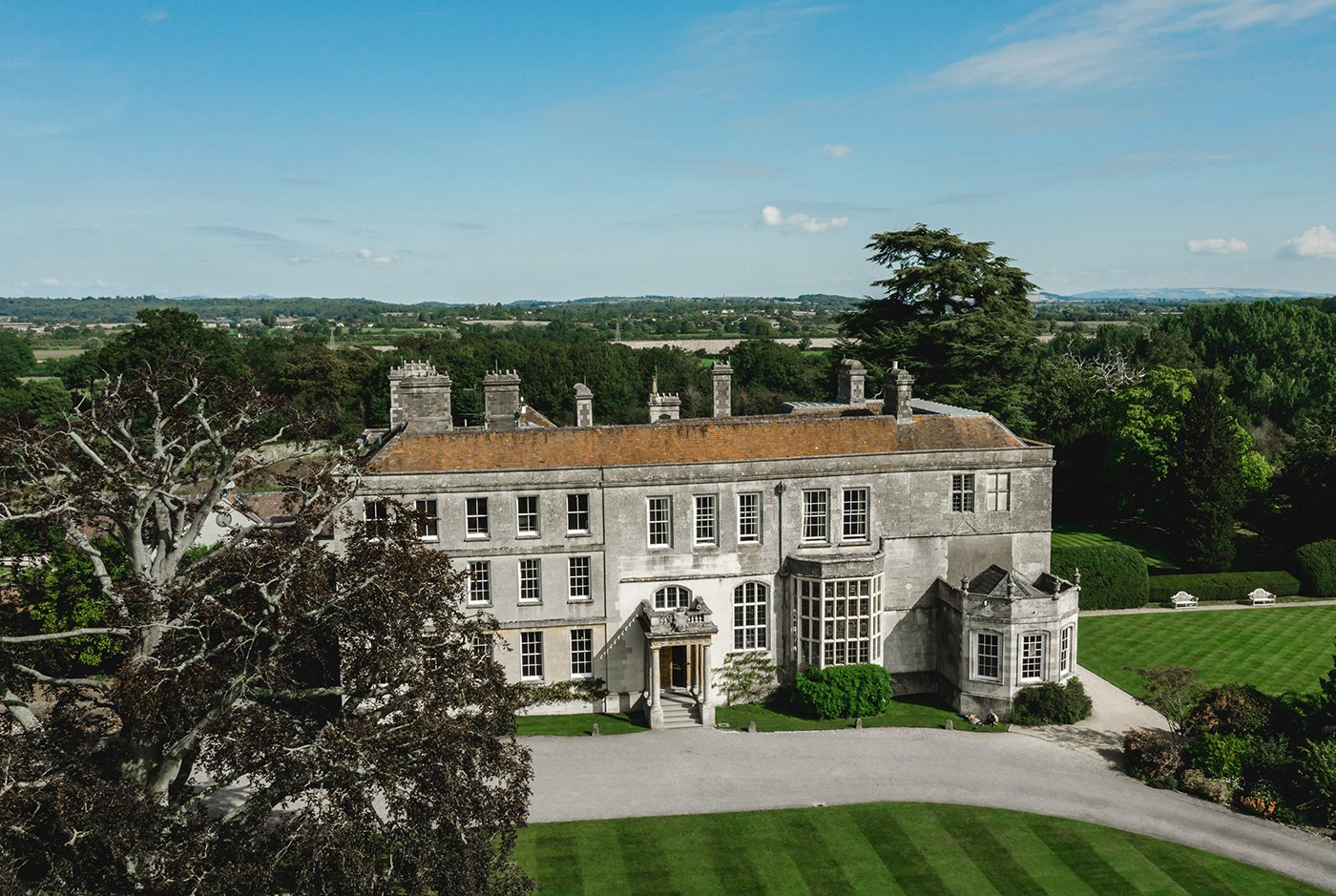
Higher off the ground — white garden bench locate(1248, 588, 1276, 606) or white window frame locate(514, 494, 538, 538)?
white window frame locate(514, 494, 538, 538)

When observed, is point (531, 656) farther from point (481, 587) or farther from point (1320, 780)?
point (1320, 780)

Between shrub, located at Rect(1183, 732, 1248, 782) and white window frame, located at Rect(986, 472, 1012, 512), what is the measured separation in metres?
9.16

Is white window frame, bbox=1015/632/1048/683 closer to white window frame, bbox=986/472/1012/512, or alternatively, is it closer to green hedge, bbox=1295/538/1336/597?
white window frame, bbox=986/472/1012/512

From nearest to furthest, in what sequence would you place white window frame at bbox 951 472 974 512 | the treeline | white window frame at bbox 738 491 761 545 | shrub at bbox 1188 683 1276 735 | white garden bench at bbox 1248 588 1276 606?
1. shrub at bbox 1188 683 1276 735
2. white window frame at bbox 738 491 761 545
3. white window frame at bbox 951 472 974 512
4. white garden bench at bbox 1248 588 1276 606
5. the treeline

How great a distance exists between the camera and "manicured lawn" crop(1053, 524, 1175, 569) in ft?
168

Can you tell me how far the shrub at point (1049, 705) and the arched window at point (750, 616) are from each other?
808 cm

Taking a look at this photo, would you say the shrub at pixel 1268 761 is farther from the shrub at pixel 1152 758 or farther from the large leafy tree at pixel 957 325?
the large leafy tree at pixel 957 325

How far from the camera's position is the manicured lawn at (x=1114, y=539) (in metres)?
51.1

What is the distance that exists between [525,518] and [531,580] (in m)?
1.97

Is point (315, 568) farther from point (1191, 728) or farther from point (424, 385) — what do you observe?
point (1191, 728)

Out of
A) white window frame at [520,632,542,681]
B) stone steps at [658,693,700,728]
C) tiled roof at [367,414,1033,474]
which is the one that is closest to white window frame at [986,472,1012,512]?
tiled roof at [367,414,1033,474]

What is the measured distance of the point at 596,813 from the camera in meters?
25.4

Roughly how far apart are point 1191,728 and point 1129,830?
17.2 ft

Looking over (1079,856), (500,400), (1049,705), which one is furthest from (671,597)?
(1079,856)
